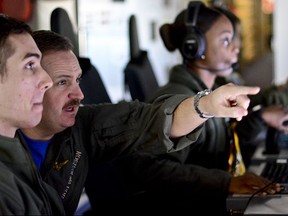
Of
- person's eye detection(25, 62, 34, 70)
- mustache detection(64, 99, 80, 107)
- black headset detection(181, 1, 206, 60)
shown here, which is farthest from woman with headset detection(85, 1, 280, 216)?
person's eye detection(25, 62, 34, 70)

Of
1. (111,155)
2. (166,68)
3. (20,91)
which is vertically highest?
(20,91)

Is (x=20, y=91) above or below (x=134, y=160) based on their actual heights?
above

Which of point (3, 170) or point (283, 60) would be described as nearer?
point (3, 170)

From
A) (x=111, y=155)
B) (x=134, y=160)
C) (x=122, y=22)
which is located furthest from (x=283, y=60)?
(x=111, y=155)

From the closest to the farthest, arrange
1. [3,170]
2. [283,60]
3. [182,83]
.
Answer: [3,170], [182,83], [283,60]

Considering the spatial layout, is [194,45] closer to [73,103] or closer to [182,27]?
[182,27]

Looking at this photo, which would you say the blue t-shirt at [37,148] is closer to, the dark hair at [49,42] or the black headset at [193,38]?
the dark hair at [49,42]

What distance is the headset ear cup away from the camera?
2120 millimetres

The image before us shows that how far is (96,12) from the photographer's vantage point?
315 cm

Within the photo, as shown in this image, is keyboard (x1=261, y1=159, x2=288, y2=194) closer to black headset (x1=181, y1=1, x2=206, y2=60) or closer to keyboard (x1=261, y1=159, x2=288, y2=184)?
keyboard (x1=261, y1=159, x2=288, y2=184)

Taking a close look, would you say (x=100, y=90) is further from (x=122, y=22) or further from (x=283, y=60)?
(x=283, y=60)

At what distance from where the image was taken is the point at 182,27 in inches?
87.5

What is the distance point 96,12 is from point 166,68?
54.5 inches

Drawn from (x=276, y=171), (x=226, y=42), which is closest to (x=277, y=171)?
(x=276, y=171)
